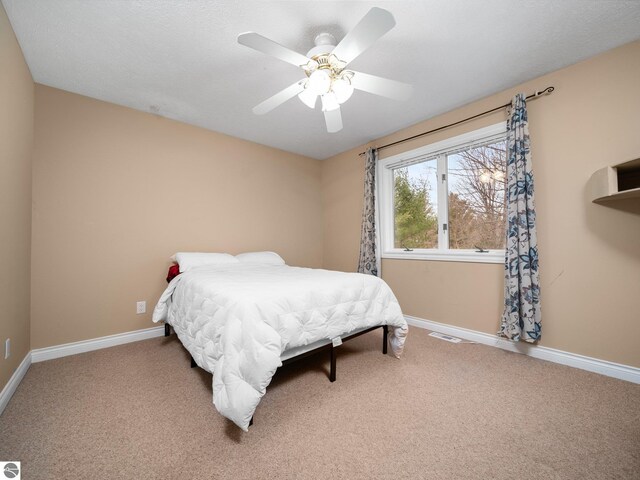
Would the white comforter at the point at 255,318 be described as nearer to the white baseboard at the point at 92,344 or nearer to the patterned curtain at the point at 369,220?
the white baseboard at the point at 92,344

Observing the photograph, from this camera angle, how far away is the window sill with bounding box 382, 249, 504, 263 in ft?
8.39

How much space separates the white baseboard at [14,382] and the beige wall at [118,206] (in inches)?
8.5

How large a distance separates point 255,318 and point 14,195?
6.18 ft

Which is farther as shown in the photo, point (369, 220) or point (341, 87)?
point (369, 220)

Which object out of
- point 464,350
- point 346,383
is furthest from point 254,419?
point 464,350

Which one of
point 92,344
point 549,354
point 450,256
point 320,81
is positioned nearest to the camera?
point 320,81

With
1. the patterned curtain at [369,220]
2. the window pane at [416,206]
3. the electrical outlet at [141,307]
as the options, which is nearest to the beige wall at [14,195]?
the electrical outlet at [141,307]

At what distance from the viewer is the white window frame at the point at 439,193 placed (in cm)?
261

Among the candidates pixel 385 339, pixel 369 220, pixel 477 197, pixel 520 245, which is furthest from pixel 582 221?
pixel 369 220

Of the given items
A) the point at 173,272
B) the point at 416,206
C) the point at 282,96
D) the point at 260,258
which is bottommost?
the point at 173,272

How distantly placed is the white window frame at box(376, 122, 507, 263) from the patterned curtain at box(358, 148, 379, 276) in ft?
0.38

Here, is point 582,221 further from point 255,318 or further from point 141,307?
point 141,307

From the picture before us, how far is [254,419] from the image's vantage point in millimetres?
1484

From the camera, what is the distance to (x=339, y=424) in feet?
4.71
